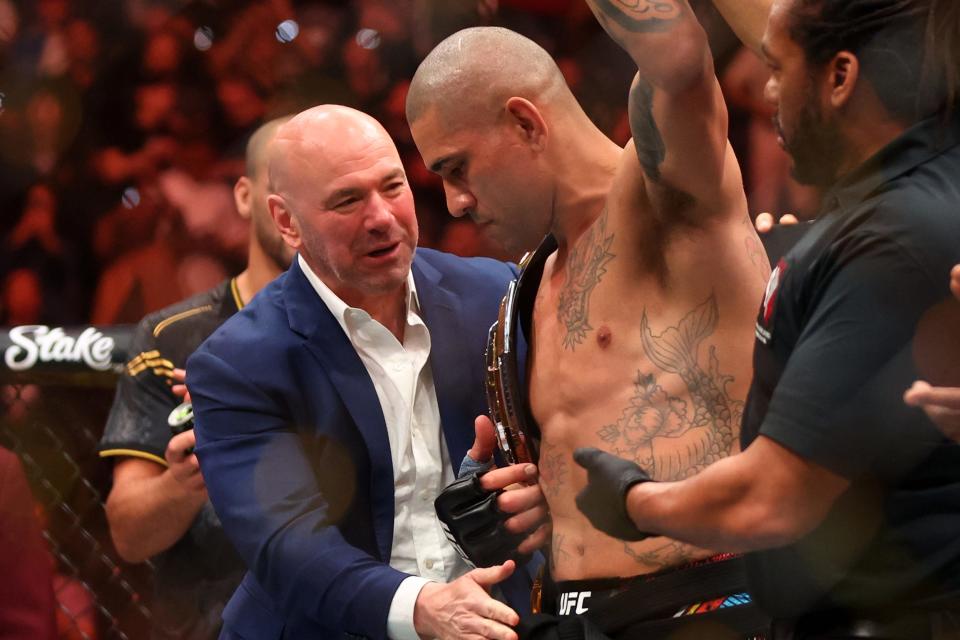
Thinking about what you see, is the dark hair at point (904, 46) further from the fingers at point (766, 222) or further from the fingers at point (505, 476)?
the fingers at point (766, 222)

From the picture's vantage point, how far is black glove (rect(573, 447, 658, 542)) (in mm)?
1082

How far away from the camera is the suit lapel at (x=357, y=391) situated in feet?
5.56

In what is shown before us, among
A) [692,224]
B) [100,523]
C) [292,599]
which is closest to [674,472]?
[692,224]

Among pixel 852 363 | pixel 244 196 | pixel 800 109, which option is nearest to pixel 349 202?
pixel 244 196

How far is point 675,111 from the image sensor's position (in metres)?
1.27

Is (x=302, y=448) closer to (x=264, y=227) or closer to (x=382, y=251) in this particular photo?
(x=382, y=251)

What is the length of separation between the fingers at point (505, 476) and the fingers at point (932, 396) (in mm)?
632

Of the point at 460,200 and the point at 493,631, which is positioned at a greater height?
the point at 460,200

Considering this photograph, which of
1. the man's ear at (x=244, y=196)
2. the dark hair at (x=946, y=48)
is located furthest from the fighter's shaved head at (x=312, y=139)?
the dark hair at (x=946, y=48)

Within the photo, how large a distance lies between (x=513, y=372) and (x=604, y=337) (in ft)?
0.44

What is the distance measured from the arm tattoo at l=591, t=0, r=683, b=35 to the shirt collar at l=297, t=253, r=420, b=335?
62 cm

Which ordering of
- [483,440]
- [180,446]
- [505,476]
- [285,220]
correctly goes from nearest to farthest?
[505,476]
[483,440]
[285,220]
[180,446]

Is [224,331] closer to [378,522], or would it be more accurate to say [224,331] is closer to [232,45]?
[378,522]

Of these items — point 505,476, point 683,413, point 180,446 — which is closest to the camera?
point 683,413
